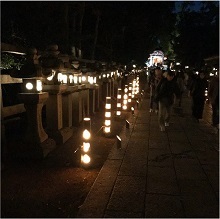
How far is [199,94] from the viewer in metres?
11.2

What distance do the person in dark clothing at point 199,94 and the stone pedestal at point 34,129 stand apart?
21.1 ft

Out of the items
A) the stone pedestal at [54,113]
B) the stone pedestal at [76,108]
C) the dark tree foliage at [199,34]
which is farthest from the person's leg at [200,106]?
the dark tree foliage at [199,34]

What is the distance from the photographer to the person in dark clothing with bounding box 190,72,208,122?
11.0m

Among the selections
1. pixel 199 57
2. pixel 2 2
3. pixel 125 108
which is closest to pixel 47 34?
pixel 2 2

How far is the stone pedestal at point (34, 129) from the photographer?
6.73 metres

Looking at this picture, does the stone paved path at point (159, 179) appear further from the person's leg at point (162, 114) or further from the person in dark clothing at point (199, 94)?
the person in dark clothing at point (199, 94)

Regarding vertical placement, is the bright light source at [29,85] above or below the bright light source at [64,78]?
below

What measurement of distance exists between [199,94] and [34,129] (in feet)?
22.9

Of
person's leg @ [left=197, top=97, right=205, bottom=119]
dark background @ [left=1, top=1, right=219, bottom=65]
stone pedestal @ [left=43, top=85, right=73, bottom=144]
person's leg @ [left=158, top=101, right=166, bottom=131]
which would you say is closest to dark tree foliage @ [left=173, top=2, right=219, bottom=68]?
dark background @ [left=1, top=1, right=219, bottom=65]

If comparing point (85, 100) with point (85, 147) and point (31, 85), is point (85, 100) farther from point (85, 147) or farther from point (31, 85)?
point (85, 147)

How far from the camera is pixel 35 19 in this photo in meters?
11.4

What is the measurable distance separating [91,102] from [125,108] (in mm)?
1734

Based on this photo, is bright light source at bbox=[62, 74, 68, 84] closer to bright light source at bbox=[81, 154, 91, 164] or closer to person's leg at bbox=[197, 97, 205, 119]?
bright light source at bbox=[81, 154, 91, 164]

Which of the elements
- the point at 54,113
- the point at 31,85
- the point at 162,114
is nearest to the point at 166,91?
the point at 162,114
